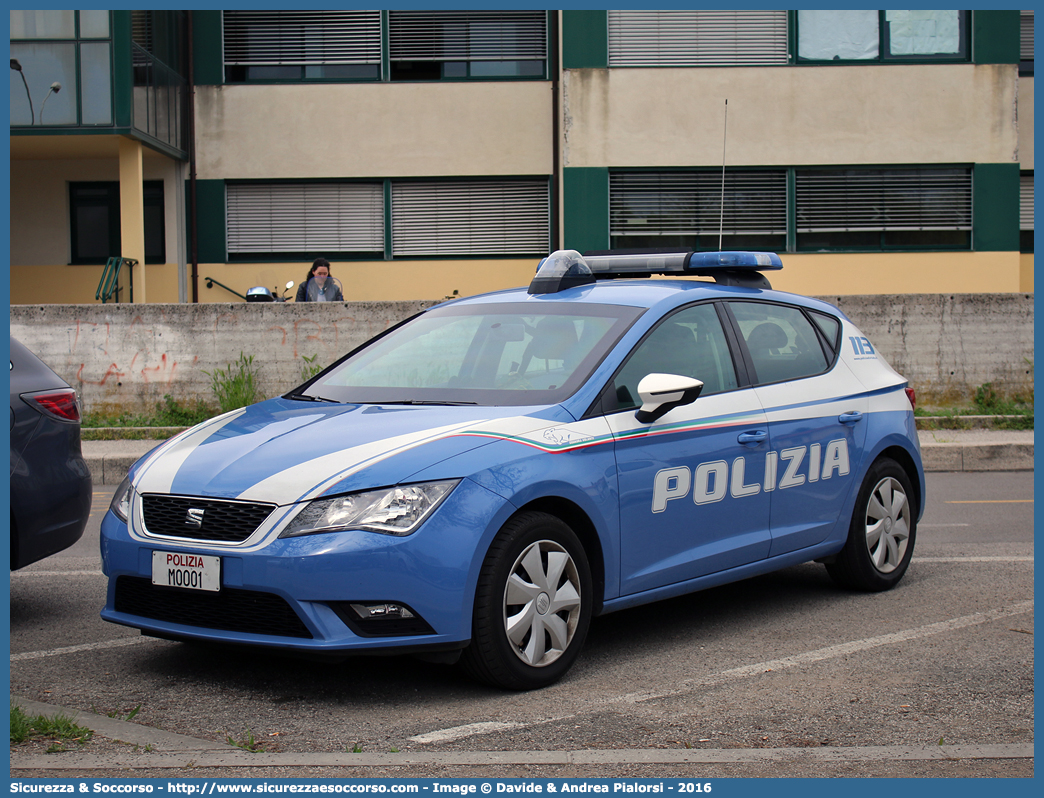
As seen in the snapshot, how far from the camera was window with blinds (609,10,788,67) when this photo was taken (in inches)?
783

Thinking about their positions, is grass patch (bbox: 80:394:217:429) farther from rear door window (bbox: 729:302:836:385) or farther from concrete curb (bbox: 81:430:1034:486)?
rear door window (bbox: 729:302:836:385)

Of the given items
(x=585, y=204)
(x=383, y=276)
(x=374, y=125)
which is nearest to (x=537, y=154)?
(x=585, y=204)

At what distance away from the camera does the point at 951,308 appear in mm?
14953

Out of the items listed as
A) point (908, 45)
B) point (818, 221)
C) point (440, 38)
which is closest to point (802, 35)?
point (908, 45)

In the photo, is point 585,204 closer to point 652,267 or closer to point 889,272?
point 889,272

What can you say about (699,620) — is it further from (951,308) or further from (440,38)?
(440,38)

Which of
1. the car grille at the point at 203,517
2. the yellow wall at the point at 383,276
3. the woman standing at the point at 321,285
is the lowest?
the car grille at the point at 203,517

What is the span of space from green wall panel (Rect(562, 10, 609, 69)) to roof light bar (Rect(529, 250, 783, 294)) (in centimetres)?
1404

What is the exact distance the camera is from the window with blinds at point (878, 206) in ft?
66.8

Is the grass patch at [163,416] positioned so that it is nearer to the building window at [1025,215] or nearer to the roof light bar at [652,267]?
the roof light bar at [652,267]

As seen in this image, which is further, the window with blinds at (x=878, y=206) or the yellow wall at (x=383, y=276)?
the yellow wall at (x=383, y=276)

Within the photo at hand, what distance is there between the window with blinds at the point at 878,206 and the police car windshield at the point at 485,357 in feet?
51.6

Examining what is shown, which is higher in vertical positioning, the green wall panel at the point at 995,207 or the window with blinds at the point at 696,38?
the window with blinds at the point at 696,38

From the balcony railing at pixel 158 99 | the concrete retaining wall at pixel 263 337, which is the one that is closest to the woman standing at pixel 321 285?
the concrete retaining wall at pixel 263 337
